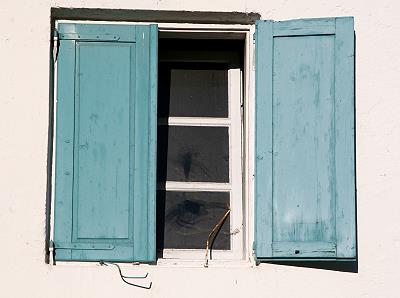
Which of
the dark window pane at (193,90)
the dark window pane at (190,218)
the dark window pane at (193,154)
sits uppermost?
the dark window pane at (193,90)

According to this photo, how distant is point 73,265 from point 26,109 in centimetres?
82

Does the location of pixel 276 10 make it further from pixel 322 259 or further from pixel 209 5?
pixel 322 259

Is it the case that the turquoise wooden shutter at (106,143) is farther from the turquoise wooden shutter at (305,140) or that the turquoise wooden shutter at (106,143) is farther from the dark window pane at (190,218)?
the turquoise wooden shutter at (305,140)

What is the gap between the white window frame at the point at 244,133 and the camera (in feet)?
21.1

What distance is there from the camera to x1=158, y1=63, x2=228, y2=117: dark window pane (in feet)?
22.0

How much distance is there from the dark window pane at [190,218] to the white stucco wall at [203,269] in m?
0.30

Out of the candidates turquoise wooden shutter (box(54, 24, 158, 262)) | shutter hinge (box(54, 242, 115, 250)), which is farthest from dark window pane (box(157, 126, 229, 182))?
shutter hinge (box(54, 242, 115, 250))

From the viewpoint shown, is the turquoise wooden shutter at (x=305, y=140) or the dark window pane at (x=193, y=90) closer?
the turquoise wooden shutter at (x=305, y=140)

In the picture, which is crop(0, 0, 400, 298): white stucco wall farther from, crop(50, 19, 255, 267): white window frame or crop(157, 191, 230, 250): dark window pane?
crop(157, 191, 230, 250): dark window pane

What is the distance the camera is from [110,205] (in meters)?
6.33

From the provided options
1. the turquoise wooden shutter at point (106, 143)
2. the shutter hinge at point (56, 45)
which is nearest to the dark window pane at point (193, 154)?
the turquoise wooden shutter at point (106, 143)

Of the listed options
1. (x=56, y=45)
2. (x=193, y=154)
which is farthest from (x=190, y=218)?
(x=56, y=45)

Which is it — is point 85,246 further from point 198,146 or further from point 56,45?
point 56,45

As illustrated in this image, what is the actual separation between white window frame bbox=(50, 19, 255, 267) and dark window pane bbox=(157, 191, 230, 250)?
56 mm
